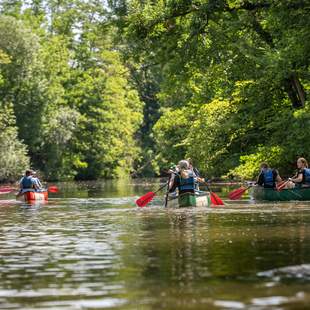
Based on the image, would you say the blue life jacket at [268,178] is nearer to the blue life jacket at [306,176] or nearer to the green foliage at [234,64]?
the green foliage at [234,64]

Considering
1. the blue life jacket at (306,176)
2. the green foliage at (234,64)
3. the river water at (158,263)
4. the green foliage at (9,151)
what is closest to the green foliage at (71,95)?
the green foliage at (9,151)

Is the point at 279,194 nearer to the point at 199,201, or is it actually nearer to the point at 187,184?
the point at 199,201

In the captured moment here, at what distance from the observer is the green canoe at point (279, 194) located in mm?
28891

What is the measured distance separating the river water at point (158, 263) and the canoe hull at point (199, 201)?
5.11 m

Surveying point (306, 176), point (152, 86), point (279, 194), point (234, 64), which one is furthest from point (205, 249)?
point (152, 86)

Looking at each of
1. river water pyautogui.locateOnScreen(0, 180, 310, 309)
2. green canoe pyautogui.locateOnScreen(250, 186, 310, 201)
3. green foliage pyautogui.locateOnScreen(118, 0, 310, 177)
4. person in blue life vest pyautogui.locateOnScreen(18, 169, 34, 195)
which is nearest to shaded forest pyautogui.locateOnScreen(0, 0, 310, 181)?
green foliage pyautogui.locateOnScreen(118, 0, 310, 177)

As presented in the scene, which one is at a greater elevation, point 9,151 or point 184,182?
point 9,151

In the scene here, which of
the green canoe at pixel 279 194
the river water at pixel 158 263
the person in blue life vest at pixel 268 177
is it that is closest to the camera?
the river water at pixel 158 263

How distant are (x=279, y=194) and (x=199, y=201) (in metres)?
4.54

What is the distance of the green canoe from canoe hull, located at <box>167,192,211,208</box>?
11.1 ft

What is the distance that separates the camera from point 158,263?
12258 millimetres

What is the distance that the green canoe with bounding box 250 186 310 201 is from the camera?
28.9 m

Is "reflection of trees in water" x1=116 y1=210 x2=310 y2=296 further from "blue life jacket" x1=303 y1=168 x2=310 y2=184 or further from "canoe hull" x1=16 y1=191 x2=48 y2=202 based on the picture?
"canoe hull" x1=16 y1=191 x2=48 y2=202

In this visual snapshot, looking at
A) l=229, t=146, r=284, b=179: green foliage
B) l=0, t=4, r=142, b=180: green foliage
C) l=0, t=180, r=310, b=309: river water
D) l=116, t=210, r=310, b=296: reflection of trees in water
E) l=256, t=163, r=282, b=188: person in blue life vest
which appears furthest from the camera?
l=0, t=4, r=142, b=180: green foliage
